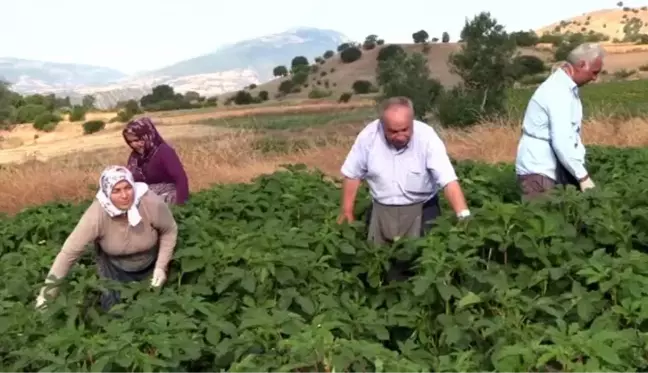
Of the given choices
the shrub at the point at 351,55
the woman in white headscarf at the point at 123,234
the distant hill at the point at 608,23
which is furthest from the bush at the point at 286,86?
the woman in white headscarf at the point at 123,234

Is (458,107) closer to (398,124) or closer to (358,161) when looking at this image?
(358,161)

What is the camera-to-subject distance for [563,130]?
17.2 feet

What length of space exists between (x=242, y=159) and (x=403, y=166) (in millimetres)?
9229

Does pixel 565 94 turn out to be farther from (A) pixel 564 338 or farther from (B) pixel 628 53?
(B) pixel 628 53

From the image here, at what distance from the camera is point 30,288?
14.1 feet

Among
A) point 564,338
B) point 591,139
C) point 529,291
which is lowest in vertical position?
point 591,139

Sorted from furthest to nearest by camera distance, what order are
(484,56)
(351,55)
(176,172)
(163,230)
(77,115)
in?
(351,55)
(77,115)
(484,56)
(176,172)
(163,230)

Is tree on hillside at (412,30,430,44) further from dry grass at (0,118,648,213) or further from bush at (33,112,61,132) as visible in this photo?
dry grass at (0,118,648,213)

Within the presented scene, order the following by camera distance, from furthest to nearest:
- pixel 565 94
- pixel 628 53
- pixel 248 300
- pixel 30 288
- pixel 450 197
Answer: pixel 628 53 → pixel 565 94 → pixel 450 197 → pixel 30 288 → pixel 248 300

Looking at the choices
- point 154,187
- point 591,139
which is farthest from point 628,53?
point 154,187

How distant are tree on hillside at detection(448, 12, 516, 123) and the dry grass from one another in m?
10.9

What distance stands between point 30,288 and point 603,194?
2.89m

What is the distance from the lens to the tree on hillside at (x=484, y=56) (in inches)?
1026

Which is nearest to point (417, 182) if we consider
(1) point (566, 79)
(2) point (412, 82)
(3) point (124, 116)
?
(1) point (566, 79)
